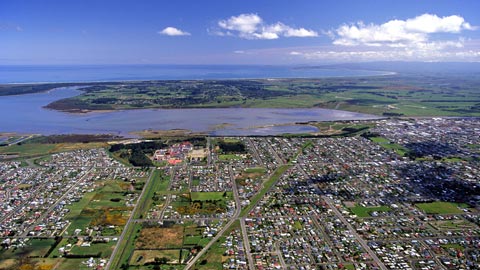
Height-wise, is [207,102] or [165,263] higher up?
[207,102]

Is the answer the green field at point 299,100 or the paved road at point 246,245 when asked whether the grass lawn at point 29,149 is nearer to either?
the green field at point 299,100

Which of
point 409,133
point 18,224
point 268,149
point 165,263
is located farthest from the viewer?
point 409,133

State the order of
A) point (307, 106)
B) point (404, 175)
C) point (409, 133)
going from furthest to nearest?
point (307, 106)
point (409, 133)
point (404, 175)

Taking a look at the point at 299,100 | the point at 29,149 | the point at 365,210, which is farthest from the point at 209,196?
the point at 299,100

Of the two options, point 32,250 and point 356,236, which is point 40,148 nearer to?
point 32,250

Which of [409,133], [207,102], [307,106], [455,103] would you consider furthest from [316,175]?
[455,103]

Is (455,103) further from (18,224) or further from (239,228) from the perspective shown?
(18,224)
